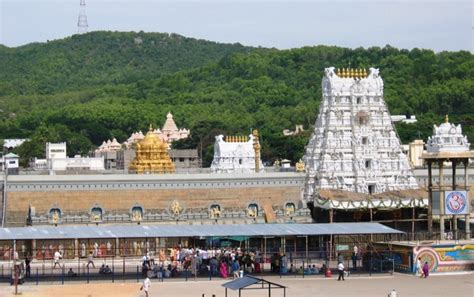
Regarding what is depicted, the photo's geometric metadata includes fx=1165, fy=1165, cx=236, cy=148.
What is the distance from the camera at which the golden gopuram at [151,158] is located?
62375 millimetres

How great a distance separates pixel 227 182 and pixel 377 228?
16788 millimetres

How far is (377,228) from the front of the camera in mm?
40500

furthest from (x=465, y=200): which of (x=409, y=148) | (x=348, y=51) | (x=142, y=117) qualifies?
(x=348, y=51)

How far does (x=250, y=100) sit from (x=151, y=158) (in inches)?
2844

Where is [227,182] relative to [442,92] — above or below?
below

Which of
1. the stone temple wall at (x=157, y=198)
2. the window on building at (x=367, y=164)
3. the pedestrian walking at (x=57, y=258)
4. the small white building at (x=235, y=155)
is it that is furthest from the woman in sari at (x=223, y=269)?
the small white building at (x=235, y=155)

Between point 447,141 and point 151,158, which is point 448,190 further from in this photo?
point 151,158

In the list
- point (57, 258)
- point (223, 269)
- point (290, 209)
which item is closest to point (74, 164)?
point (290, 209)

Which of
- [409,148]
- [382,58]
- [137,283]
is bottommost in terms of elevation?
[137,283]

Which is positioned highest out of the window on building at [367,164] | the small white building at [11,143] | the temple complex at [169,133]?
the temple complex at [169,133]

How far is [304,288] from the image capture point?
114 feet

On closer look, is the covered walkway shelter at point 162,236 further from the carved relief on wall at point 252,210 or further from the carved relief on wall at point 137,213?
the carved relief on wall at point 252,210

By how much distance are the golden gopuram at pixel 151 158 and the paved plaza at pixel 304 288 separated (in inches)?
995

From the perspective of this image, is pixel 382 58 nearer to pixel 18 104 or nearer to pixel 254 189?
pixel 18 104
